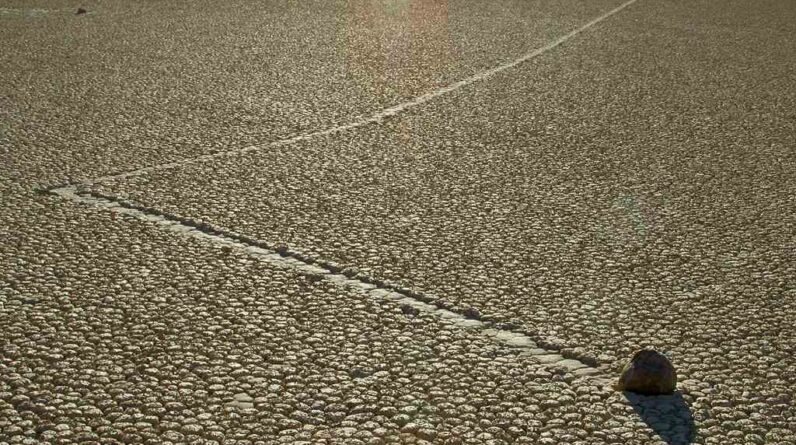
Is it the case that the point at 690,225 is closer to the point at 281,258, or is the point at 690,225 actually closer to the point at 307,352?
the point at 281,258

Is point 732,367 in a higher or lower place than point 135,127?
higher

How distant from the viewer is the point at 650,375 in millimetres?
3871

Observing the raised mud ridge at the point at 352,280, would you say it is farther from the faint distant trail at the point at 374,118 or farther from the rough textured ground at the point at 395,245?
the faint distant trail at the point at 374,118

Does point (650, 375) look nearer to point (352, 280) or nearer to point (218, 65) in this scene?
point (352, 280)

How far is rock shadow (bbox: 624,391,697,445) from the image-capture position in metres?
3.61

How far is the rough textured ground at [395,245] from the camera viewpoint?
3.79 m

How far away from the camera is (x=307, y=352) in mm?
4188

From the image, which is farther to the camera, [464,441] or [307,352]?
[307,352]

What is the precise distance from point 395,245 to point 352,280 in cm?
51

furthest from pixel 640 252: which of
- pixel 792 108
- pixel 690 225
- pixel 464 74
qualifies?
pixel 464 74

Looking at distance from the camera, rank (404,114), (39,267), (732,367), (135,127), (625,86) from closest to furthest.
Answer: (732,367) → (39,267) → (135,127) → (404,114) → (625,86)

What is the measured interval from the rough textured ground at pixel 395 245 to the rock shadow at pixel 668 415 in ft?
0.04

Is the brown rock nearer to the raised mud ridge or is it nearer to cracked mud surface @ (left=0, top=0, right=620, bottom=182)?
the raised mud ridge

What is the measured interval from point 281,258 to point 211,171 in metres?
1.58
